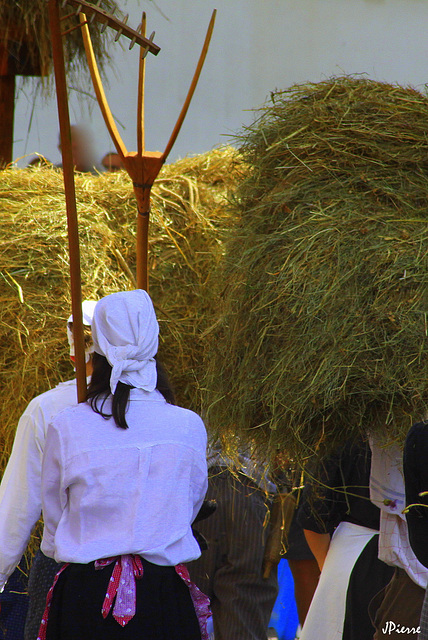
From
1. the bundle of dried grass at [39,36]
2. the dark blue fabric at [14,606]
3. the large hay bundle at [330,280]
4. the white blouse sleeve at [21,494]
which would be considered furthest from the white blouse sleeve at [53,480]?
the bundle of dried grass at [39,36]

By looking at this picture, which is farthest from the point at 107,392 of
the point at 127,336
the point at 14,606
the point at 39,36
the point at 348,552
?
the point at 39,36

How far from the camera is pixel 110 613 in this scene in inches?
65.6

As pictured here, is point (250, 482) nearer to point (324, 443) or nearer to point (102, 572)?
point (324, 443)

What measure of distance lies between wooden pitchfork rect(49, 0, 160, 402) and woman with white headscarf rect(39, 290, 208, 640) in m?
0.08

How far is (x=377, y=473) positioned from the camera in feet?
6.97

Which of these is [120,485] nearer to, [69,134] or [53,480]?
[53,480]

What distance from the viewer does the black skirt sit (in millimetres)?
1662

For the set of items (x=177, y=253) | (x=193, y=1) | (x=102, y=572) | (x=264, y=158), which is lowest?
(x=102, y=572)

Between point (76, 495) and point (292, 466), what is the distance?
25.8 inches

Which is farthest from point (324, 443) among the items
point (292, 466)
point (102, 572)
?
point (102, 572)

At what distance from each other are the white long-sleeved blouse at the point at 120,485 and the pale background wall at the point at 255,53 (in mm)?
2980

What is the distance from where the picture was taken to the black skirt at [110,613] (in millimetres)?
1662

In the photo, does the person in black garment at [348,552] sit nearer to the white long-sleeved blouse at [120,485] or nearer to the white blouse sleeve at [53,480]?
the white long-sleeved blouse at [120,485]

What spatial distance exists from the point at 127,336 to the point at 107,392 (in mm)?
149
